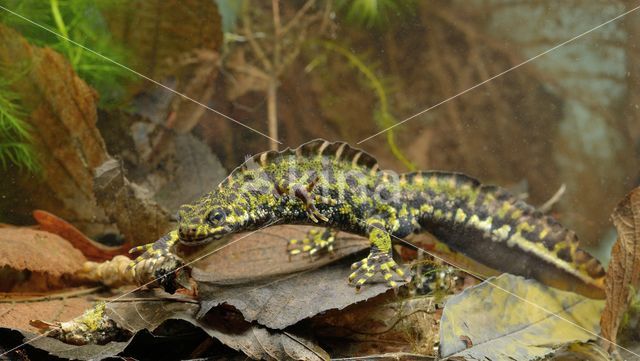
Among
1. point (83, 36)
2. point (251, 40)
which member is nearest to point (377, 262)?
point (251, 40)

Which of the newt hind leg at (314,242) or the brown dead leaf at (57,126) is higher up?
the brown dead leaf at (57,126)

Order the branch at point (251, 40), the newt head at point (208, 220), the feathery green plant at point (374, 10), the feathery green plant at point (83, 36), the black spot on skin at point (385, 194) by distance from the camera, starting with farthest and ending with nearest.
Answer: the branch at point (251, 40) < the feathery green plant at point (374, 10) < the black spot on skin at point (385, 194) < the feathery green plant at point (83, 36) < the newt head at point (208, 220)

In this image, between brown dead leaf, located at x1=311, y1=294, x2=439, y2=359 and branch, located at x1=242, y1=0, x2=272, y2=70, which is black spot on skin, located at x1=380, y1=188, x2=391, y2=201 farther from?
branch, located at x1=242, y1=0, x2=272, y2=70

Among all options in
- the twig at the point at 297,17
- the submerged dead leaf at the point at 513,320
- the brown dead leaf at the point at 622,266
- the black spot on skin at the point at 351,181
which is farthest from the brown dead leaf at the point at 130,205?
the brown dead leaf at the point at 622,266

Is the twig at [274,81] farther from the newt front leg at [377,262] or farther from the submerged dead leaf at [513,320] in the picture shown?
the submerged dead leaf at [513,320]

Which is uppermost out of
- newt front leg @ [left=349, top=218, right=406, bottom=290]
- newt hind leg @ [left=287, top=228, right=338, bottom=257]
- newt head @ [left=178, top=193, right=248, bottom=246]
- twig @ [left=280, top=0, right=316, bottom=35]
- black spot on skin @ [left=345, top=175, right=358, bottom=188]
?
twig @ [left=280, top=0, right=316, bottom=35]

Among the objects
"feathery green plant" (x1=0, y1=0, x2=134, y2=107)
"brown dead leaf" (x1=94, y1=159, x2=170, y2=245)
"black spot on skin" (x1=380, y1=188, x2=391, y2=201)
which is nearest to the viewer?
"brown dead leaf" (x1=94, y1=159, x2=170, y2=245)

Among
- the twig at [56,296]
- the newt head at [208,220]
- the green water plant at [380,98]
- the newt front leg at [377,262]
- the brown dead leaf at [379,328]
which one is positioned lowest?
the twig at [56,296]

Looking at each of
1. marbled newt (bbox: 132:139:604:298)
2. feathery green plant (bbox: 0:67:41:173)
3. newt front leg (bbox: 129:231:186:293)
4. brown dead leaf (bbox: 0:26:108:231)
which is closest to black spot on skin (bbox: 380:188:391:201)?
marbled newt (bbox: 132:139:604:298)
